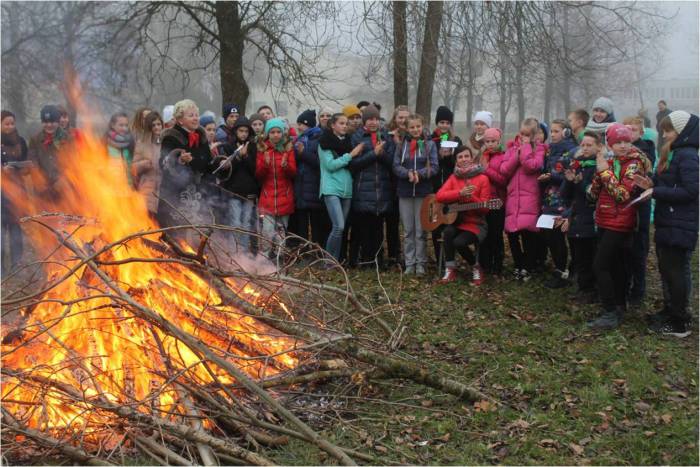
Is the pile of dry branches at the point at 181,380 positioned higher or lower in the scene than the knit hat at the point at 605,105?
lower

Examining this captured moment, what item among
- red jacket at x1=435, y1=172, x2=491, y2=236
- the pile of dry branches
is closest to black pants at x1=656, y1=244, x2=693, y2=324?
red jacket at x1=435, y1=172, x2=491, y2=236

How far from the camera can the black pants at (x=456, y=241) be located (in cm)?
811

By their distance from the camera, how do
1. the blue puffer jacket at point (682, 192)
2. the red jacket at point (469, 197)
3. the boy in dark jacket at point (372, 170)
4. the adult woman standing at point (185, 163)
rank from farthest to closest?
the boy in dark jacket at point (372, 170)
the red jacket at point (469, 197)
the adult woman standing at point (185, 163)
the blue puffer jacket at point (682, 192)

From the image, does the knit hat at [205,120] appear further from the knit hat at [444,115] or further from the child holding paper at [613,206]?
the child holding paper at [613,206]

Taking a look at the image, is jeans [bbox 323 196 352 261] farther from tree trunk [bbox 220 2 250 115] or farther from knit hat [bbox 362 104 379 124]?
tree trunk [bbox 220 2 250 115]

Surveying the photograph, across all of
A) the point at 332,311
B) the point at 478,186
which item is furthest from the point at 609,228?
the point at 332,311

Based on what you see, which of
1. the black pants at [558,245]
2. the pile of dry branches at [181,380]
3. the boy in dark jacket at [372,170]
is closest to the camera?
the pile of dry branches at [181,380]

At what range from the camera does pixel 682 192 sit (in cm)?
602

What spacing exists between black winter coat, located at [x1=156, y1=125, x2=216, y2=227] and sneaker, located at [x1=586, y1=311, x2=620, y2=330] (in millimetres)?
3941

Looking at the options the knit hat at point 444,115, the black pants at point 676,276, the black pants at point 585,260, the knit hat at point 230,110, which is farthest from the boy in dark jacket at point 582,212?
the knit hat at point 230,110

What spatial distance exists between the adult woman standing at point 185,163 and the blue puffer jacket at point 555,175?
3821mm

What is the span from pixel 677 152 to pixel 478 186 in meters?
2.40

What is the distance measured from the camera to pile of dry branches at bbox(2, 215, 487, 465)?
4113 millimetres

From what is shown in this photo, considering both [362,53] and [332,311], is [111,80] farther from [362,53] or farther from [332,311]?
[332,311]
